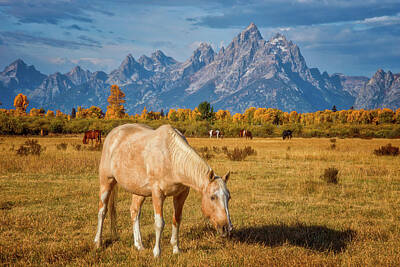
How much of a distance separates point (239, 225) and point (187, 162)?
331cm

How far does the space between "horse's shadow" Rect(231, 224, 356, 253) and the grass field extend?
0.07ft

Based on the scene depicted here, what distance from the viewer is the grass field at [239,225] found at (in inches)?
223

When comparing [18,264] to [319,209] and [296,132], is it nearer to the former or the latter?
[319,209]

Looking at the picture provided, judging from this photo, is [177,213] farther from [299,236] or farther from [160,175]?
[299,236]

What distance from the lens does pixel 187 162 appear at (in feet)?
17.6

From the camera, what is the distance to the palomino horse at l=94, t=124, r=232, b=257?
4934mm

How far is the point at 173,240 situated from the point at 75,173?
37.6 feet

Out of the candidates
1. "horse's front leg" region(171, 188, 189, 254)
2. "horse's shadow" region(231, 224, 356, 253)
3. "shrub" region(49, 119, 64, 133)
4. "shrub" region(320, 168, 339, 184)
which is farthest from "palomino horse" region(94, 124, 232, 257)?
"shrub" region(49, 119, 64, 133)

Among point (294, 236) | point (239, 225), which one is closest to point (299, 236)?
point (294, 236)

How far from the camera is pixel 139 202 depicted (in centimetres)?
659

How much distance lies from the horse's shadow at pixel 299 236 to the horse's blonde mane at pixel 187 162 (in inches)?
82.3

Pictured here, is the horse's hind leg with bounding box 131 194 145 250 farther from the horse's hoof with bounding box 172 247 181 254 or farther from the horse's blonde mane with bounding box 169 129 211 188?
the horse's blonde mane with bounding box 169 129 211 188

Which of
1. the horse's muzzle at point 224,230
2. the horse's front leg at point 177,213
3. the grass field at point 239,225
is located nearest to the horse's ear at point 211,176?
the horse's muzzle at point 224,230

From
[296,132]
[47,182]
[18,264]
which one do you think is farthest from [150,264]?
[296,132]
